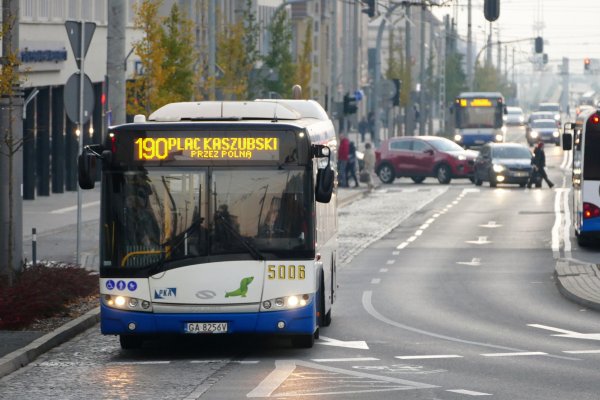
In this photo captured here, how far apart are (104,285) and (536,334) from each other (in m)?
5.08

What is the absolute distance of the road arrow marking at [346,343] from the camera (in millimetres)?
18219

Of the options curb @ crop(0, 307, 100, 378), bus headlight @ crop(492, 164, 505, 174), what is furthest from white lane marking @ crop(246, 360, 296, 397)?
bus headlight @ crop(492, 164, 505, 174)

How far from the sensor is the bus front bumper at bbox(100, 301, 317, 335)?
17062mm

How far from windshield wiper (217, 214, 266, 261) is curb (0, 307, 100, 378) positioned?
216 cm

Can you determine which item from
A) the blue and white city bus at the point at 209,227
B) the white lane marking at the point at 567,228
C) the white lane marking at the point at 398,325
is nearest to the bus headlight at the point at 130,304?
the blue and white city bus at the point at 209,227

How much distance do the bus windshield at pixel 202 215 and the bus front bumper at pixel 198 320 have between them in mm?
498

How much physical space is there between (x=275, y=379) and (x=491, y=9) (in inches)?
1234

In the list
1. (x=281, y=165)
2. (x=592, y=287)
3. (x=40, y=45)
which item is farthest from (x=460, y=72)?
(x=281, y=165)

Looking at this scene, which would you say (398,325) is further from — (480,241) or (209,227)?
(480,241)

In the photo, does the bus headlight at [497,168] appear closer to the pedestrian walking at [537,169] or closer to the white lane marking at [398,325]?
the pedestrian walking at [537,169]

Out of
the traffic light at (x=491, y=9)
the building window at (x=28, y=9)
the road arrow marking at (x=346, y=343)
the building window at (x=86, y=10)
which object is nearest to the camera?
the road arrow marking at (x=346, y=343)

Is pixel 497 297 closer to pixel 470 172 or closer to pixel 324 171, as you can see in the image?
pixel 324 171

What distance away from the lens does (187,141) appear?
17.3 meters

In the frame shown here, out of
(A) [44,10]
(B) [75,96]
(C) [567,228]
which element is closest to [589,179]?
(C) [567,228]
